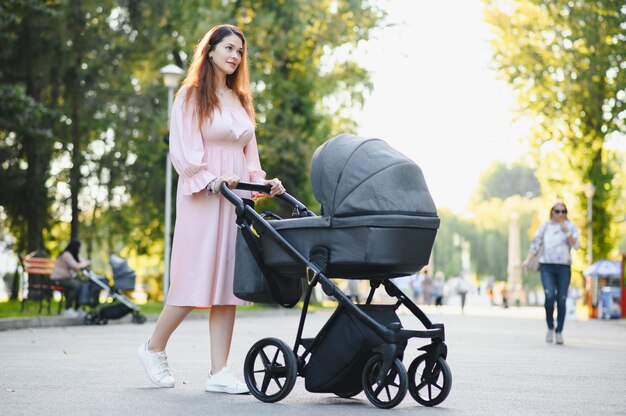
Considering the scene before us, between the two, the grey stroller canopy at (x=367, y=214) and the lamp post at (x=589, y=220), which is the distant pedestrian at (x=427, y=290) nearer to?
the lamp post at (x=589, y=220)

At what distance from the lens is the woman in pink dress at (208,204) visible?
7.61m

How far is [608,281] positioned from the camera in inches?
1352

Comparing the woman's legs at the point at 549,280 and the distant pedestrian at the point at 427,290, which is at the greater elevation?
the woman's legs at the point at 549,280

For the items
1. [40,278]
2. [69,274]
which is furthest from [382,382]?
[40,278]

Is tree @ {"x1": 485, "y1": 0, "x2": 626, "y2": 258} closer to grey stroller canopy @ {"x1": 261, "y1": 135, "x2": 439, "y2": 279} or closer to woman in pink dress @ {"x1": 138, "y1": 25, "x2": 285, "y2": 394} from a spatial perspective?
woman in pink dress @ {"x1": 138, "y1": 25, "x2": 285, "y2": 394}

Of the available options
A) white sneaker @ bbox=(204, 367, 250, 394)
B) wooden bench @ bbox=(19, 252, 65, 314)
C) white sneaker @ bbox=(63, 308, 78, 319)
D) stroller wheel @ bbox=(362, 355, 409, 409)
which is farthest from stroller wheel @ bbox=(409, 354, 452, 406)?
wooden bench @ bbox=(19, 252, 65, 314)

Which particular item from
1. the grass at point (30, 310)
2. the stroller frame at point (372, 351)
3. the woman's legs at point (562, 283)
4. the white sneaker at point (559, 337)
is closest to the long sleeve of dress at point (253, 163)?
the stroller frame at point (372, 351)

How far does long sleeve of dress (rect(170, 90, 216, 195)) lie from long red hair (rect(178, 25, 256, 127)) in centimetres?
5

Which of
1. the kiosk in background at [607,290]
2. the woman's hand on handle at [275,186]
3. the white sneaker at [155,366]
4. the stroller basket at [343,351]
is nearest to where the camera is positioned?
the stroller basket at [343,351]

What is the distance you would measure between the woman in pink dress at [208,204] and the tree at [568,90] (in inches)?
1007

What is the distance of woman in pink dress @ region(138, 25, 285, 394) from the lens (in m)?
7.61

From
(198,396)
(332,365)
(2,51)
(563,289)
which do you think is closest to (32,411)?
(198,396)

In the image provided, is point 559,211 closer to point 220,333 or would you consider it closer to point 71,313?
point 220,333

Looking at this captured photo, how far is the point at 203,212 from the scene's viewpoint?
7695 millimetres
